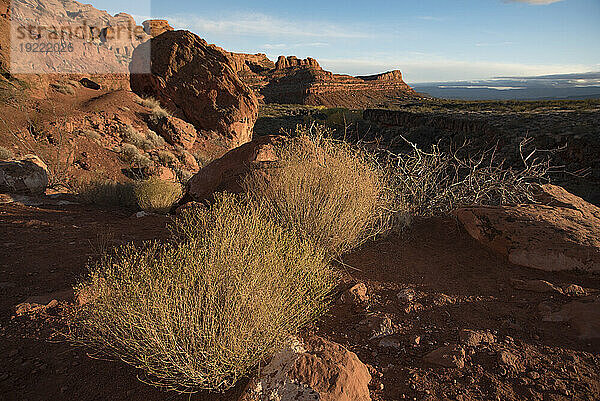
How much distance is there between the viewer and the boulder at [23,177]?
6379mm

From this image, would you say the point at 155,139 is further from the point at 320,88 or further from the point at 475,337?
the point at 320,88

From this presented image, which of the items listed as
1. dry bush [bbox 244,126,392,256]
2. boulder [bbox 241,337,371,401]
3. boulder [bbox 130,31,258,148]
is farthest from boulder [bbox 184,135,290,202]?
boulder [bbox 130,31,258,148]

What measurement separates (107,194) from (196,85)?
8.30 m

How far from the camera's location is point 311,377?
1862 millimetres

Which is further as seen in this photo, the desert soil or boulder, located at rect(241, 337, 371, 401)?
the desert soil

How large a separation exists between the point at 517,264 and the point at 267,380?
2750 mm

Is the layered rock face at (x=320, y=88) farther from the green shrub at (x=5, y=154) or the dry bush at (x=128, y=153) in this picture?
the green shrub at (x=5, y=154)

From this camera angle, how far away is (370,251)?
12.6 ft

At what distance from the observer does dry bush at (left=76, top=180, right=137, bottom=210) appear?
6895 millimetres

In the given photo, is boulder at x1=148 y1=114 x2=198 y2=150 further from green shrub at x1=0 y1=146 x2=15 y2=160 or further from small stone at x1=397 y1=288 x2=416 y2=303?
small stone at x1=397 y1=288 x2=416 y2=303

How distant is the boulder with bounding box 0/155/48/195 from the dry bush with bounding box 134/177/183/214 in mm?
1722

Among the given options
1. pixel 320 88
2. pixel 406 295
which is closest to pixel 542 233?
pixel 406 295

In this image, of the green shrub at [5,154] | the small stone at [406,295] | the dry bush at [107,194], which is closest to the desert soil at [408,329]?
the small stone at [406,295]

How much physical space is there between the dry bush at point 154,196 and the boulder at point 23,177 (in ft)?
5.65
